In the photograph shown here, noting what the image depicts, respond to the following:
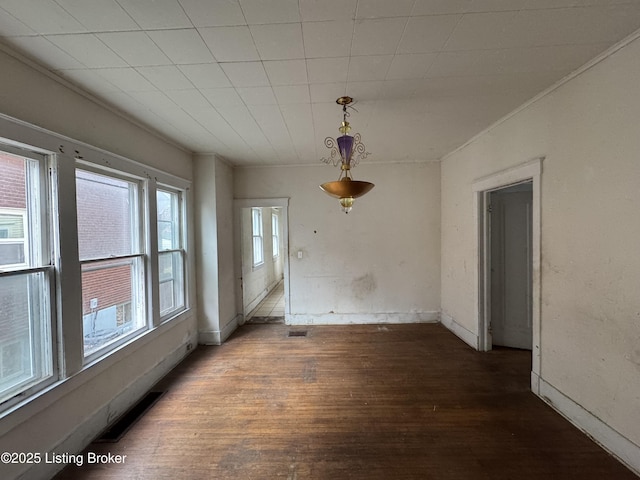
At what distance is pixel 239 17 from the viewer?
1.39 meters

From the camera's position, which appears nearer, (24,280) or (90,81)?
(24,280)

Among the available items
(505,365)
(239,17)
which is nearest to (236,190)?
(239,17)

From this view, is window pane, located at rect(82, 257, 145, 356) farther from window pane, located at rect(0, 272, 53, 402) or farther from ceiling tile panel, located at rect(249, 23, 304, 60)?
ceiling tile panel, located at rect(249, 23, 304, 60)

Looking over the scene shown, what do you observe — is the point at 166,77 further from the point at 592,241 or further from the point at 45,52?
the point at 592,241

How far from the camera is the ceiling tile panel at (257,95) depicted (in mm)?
2098

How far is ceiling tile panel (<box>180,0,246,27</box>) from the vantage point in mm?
1301

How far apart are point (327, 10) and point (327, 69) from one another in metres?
0.49

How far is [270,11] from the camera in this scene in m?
1.35

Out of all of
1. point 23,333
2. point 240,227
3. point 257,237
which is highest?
point 240,227

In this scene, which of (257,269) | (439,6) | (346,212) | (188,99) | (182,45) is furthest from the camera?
(257,269)

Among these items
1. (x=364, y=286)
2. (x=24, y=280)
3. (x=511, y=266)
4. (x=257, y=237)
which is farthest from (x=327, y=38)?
(x=257, y=237)

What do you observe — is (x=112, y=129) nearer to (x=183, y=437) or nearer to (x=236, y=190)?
(x=236, y=190)

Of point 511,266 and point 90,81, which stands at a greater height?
point 90,81

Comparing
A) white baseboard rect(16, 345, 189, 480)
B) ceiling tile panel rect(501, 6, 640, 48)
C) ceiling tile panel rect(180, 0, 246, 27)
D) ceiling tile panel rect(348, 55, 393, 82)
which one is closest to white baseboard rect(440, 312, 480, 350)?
ceiling tile panel rect(501, 6, 640, 48)
